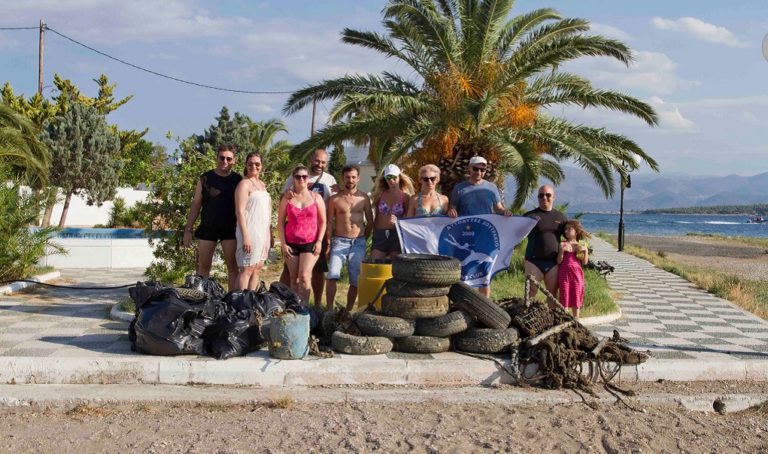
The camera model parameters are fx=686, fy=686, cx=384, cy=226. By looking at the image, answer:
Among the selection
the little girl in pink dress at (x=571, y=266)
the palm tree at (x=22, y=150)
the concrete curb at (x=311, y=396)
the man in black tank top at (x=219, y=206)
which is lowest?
the concrete curb at (x=311, y=396)

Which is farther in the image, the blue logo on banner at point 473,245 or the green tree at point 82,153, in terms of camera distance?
the green tree at point 82,153

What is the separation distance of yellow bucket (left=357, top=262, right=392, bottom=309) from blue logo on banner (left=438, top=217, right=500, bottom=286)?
2.98 ft

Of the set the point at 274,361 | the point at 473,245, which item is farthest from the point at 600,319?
the point at 274,361

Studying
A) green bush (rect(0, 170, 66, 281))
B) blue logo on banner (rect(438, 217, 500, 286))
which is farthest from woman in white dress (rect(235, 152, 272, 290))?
green bush (rect(0, 170, 66, 281))

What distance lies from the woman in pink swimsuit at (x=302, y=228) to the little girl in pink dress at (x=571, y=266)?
9.14 feet

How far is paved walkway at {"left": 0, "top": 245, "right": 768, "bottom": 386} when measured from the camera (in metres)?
5.98

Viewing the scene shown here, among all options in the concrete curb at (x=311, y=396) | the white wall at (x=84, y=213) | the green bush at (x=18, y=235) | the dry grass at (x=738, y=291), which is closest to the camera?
the concrete curb at (x=311, y=396)

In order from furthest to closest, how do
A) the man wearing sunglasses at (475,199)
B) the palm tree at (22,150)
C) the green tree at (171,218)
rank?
the palm tree at (22,150) → the green tree at (171,218) → the man wearing sunglasses at (475,199)

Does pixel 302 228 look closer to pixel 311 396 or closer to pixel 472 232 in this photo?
pixel 472 232

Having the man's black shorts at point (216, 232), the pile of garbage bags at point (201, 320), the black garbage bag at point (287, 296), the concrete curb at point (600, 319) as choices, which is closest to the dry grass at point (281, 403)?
the pile of garbage bags at point (201, 320)

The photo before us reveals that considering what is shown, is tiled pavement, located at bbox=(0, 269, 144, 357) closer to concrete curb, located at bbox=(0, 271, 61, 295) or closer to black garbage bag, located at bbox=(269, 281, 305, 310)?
concrete curb, located at bbox=(0, 271, 61, 295)

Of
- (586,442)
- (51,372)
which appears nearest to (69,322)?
(51,372)

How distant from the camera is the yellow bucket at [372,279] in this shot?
7879 mm

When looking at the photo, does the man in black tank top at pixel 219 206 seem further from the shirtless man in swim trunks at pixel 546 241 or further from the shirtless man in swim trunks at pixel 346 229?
the shirtless man in swim trunks at pixel 546 241
